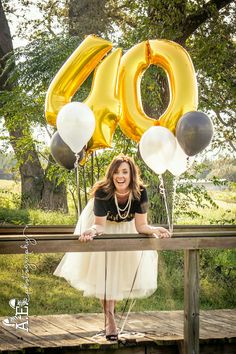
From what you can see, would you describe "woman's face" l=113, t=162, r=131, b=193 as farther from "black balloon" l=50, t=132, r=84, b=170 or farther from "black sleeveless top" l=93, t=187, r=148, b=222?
"black balloon" l=50, t=132, r=84, b=170

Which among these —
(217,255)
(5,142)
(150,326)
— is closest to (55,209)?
(5,142)

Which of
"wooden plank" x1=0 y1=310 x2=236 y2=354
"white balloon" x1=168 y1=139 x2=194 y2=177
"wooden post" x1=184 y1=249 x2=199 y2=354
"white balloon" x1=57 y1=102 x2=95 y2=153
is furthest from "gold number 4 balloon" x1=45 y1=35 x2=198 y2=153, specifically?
"wooden plank" x1=0 y1=310 x2=236 y2=354

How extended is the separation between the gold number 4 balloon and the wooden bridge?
93cm

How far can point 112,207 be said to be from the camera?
5.31 metres

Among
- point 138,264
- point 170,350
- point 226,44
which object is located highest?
point 226,44

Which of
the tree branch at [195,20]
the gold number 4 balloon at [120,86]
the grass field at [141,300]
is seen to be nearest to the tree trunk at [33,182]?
the grass field at [141,300]

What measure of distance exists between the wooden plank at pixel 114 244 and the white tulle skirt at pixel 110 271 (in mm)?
453

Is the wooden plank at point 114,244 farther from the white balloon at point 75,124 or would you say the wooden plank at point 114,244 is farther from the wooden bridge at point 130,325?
the white balloon at point 75,124

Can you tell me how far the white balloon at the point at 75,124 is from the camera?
5258mm

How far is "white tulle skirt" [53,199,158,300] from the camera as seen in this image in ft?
17.5

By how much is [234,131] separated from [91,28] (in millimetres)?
2982

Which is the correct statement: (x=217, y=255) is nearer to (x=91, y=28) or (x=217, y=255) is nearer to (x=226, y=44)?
(x=226, y=44)

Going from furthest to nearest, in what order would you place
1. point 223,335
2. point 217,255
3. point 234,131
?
point 234,131, point 217,255, point 223,335

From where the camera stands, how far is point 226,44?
10.3 meters
